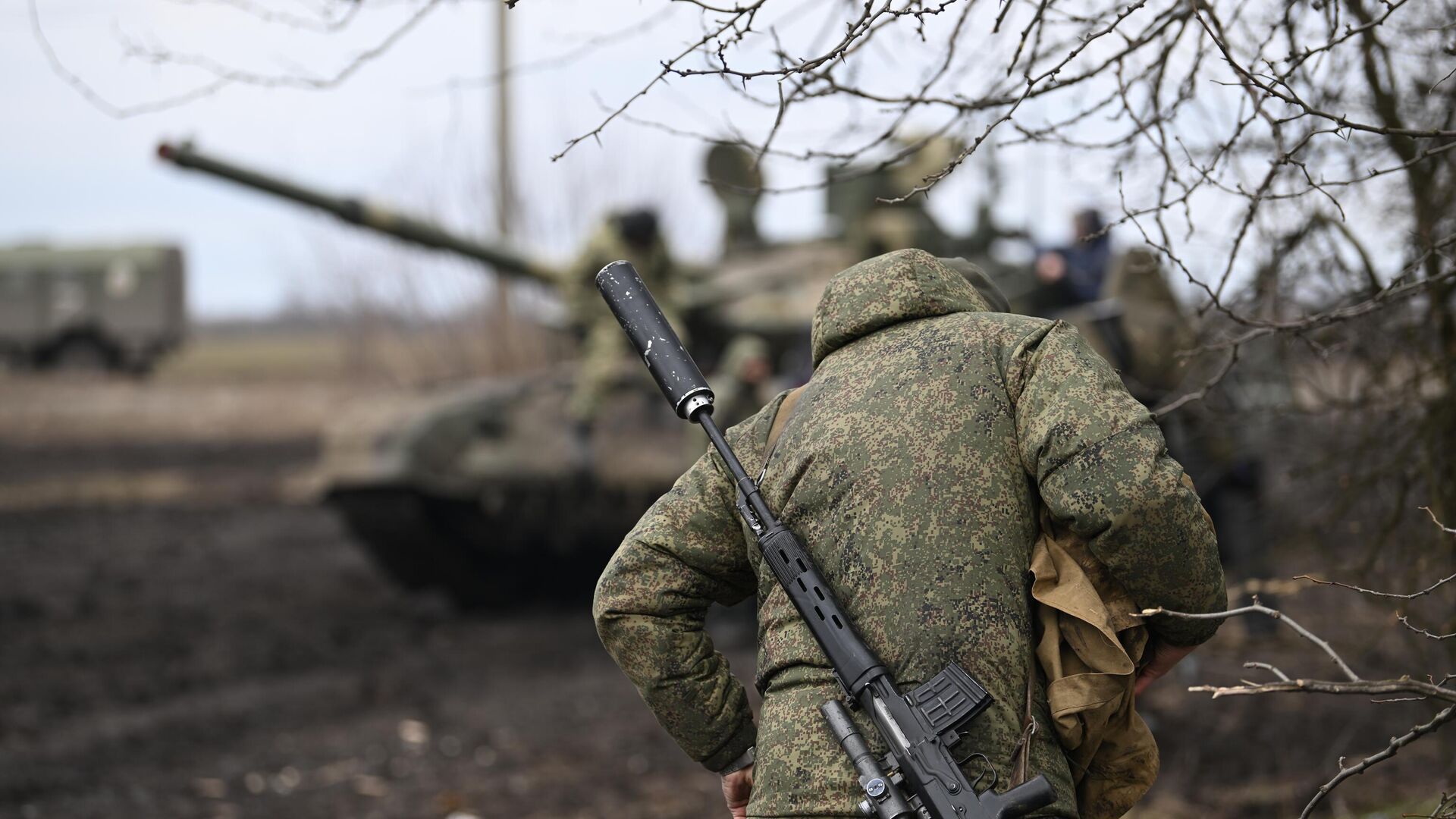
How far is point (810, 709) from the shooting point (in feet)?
8.05

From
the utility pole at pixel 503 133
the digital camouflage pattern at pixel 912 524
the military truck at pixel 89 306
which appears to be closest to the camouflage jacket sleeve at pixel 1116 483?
the digital camouflage pattern at pixel 912 524

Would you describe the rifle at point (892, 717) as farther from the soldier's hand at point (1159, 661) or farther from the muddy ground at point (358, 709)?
the muddy ground at point (358, 709)

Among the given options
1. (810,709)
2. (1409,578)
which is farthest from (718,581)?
(1409,578)

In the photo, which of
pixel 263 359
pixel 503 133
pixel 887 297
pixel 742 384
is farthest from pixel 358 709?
pixel 263 359

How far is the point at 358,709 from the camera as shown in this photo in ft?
23.5

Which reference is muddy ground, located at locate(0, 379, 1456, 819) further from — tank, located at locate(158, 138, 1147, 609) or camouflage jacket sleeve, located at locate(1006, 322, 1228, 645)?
camouflage jacket sleeve, located at locate(1006, 322, 1228, 645)

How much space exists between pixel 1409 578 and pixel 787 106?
232cm

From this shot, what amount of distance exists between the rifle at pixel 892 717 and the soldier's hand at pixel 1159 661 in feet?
1.16

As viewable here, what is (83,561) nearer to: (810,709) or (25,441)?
(25,441)

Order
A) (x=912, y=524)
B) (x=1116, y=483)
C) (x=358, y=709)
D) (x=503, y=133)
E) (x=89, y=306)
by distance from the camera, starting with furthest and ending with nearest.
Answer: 1. (x=89, y=306)
2. (x=503, y=133)
3. (x=358, y=709)
4. (x=912, y=524)
5. (x=1116, y=483)

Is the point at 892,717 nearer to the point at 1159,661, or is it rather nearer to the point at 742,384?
the point at 1159,661

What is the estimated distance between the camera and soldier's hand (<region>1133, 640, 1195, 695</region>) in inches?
101

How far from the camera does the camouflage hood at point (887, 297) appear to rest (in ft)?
8.76

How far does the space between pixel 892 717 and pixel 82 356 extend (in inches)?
1061
